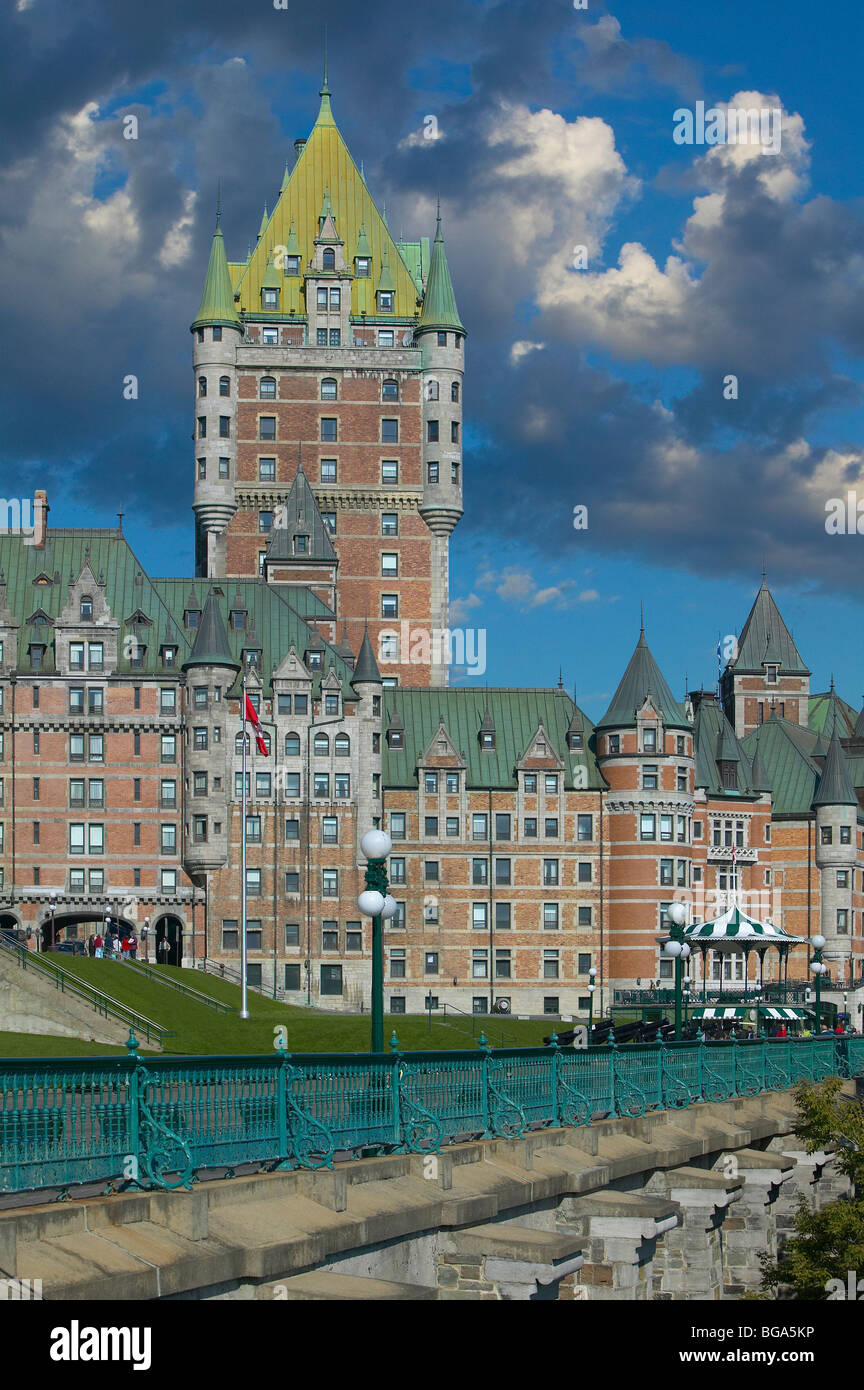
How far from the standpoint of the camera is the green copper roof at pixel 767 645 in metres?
146

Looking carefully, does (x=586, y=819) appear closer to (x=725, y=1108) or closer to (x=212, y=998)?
(x=212, y=998)

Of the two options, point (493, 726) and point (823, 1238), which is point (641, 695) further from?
point (823, 1238)

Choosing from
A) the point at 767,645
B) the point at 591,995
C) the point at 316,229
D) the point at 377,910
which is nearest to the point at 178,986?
the point at 591,995

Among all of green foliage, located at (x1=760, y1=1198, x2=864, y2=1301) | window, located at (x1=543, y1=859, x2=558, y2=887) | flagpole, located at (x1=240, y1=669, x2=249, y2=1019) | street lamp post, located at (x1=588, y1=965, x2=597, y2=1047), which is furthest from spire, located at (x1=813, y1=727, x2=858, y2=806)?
green foliage, located at (x1=760, y1=1198, x2=864, y2=1301)

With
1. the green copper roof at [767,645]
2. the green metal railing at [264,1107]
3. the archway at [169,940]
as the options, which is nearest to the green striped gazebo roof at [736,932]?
the archway at [169,940]

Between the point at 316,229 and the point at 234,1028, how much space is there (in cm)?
6112

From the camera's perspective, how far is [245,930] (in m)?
89.1

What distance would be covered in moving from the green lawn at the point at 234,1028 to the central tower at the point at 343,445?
3256cm

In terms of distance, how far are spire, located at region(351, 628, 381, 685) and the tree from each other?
61.5m

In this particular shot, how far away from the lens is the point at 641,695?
A: 3996 inches

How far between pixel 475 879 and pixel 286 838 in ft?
37.0

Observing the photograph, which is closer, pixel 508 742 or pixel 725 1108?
pixel 725 1108

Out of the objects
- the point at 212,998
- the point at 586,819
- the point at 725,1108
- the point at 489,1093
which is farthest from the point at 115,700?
the point at 489,1093

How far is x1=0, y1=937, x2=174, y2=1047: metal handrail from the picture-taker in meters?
64.2
